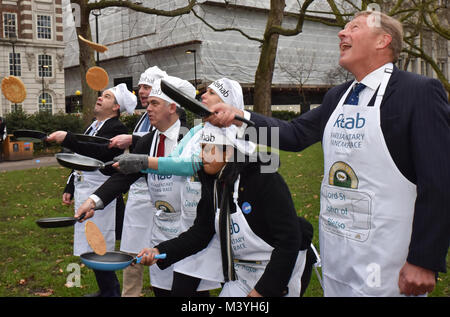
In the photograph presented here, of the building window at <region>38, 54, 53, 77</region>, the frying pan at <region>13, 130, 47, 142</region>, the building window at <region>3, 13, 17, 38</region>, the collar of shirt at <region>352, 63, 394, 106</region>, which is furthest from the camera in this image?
the building window at <region>38, 54, 53, 77</region>

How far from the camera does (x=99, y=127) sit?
16.6 feet

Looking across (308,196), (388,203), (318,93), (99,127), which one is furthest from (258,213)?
(318,93)

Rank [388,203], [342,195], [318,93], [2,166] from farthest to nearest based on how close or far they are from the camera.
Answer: [318,93]
[2,166]
[342,195]
[388,203]

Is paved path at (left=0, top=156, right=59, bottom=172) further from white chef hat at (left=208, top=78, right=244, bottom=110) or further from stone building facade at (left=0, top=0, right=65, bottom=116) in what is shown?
stone building facade at (left=0, top=0, right=65, bottom=116)

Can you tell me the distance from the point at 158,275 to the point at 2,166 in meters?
17.0

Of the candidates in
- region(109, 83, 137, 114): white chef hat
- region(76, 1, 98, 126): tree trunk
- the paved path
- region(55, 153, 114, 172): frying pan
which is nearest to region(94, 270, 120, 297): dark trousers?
region(55, 153, 114, 172): frying pan

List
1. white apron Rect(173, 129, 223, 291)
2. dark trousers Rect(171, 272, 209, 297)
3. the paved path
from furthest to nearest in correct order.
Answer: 1. the paved path
2. dark trousers Rect(171, 272, 209, 297)
3. white apron Rect(173, 129, 223, 291)

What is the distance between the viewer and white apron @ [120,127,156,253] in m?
4.63

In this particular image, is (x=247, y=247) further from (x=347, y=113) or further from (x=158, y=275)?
(x=158, y=275)

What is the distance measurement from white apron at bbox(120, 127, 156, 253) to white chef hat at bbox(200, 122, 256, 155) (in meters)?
1.87

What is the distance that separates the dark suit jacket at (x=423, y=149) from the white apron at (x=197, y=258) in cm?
133

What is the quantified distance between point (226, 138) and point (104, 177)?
257 centimetres

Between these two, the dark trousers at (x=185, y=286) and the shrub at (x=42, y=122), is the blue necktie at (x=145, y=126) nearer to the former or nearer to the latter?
the dark trousers at (x=185, y=286)

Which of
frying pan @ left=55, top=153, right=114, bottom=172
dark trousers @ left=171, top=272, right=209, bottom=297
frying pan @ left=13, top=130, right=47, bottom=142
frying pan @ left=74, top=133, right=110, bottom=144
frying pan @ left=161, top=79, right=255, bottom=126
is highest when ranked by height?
frying pan @ left=161, top=79, right=255, bottom=126
